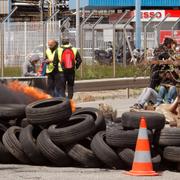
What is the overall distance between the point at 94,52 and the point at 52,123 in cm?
1917

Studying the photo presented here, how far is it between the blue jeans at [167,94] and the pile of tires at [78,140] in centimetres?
580

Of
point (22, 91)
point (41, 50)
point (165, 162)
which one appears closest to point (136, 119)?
point (165, 162)

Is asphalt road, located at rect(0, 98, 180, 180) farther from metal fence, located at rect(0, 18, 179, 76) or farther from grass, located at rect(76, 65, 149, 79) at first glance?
grass, located at rect(76, 65, 149, 79)

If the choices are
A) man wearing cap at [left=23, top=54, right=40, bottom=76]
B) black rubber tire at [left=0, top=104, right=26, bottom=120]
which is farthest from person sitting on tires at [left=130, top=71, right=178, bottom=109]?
black rubber tire at [left=0, top=104, right=26, bottom=120]

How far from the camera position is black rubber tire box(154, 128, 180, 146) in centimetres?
912

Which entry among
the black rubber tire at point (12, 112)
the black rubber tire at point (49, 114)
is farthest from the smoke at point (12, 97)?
the black rubber tire at point (49, 114)

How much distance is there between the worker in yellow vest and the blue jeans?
289cm

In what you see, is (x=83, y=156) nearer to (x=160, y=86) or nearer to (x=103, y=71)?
(x=160, y=86)

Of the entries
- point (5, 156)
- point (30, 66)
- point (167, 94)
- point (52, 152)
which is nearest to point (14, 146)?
point (5, 156)

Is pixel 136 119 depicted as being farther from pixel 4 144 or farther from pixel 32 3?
pixel 32 3

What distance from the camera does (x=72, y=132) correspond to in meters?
9.41

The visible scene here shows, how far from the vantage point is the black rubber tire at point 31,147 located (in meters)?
9.47

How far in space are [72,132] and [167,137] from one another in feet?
4.25

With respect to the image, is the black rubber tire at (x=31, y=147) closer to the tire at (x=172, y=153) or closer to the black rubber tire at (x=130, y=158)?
the black rubber tire at (x=130, y=158)
